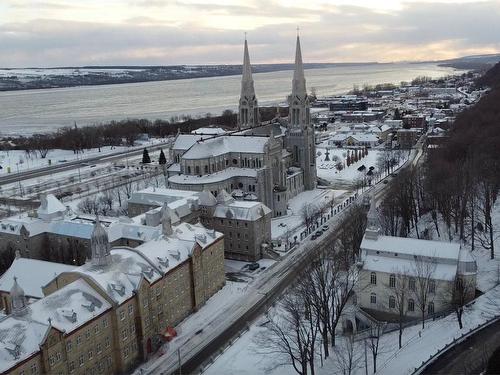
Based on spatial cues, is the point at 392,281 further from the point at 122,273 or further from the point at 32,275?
the point at 32,275

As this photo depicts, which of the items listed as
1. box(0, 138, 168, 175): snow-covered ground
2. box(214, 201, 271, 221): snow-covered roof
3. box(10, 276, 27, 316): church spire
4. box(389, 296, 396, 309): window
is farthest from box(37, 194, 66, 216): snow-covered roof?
box(0, 138, 168, 175): snow-covered ground

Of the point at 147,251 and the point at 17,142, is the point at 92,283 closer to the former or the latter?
the point at 147,251

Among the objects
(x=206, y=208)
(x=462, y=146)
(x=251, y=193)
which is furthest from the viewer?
(x=462, y=146)

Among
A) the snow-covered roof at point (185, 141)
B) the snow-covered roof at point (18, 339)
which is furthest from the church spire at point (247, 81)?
the snow-covered roof at point (18, 339)

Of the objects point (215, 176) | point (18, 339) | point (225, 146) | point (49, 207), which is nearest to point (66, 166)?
point (225, 146)

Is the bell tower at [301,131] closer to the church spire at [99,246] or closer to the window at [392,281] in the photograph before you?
the window at [392,281]

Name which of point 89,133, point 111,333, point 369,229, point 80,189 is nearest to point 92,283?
point 111,333

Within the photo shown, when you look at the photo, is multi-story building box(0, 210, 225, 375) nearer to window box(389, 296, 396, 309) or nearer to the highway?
the highway
